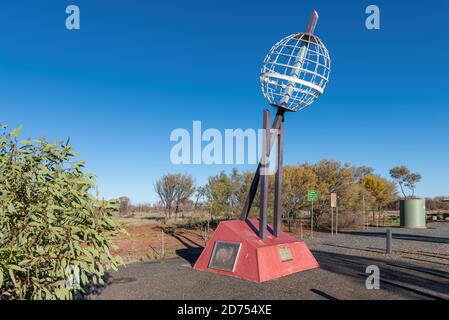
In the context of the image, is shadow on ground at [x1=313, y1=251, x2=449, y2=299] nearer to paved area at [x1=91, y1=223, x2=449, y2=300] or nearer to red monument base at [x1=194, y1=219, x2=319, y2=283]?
paved area at [x1=91, y1=223, x2=449, y2=300]

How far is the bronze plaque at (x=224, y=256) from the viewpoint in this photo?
9633 millimetres

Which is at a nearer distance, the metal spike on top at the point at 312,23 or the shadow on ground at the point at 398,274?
the shadow on ground at the point at 398,274

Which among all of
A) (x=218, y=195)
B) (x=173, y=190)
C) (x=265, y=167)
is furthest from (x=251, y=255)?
(x=173, y=190)

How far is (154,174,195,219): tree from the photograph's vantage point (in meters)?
44.5

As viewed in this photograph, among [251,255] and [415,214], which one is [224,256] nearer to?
[251,255]

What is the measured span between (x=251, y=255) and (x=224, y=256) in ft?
3.15

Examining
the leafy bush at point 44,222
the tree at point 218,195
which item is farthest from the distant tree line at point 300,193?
the leafy bush at point 44,222

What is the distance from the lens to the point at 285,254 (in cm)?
999

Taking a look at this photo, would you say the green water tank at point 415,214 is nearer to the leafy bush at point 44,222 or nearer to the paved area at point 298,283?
the paved area at point 298,283

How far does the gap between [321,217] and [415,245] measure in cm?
1148
